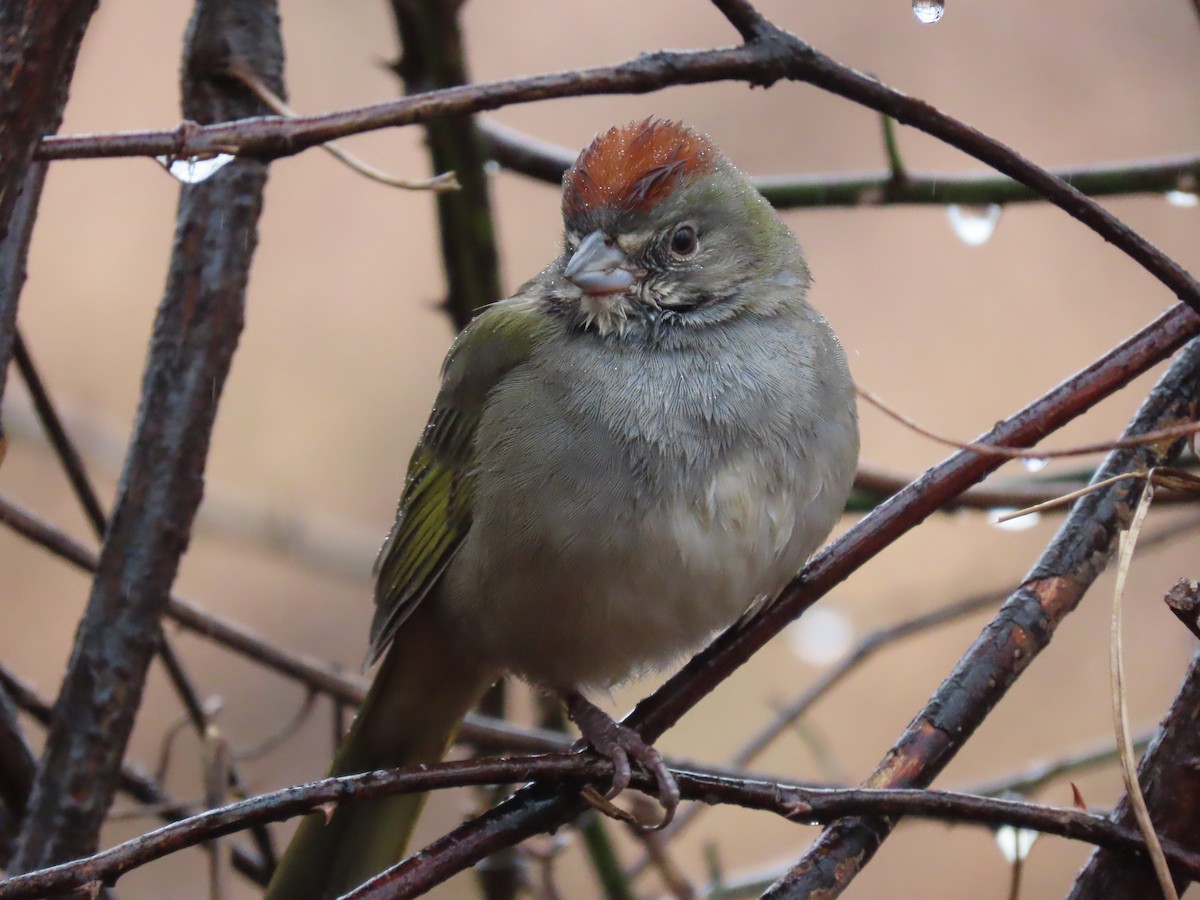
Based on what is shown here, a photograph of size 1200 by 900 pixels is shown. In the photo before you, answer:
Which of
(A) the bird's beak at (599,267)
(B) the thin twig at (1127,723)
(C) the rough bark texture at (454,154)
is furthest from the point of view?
(C) the rough bark texture at (454,154)

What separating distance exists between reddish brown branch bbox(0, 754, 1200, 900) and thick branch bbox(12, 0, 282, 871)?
1.04 meters

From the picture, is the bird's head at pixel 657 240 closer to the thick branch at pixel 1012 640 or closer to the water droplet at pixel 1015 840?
the thick branch at pixel 1012 640

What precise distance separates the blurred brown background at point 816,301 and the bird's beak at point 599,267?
3422mm

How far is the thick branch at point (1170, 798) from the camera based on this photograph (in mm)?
1840

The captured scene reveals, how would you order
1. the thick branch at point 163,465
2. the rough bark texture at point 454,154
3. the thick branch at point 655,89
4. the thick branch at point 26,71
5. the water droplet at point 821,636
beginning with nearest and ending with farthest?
the thick branch at point 26,71 < the thick branch at point 655,89 < the thick branch at point 163,465 < the rough bark texture at point 454,154 < the water droplet at point 821,636

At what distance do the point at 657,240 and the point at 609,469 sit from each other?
0.61 m

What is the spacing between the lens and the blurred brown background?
6320 millimetres

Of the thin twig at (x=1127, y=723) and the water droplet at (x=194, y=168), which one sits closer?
the thin twig at (x=1127, y=723)

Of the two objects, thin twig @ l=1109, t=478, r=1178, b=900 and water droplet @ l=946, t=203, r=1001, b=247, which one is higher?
water droplet @ l=946, t=203, r=1001, b=247

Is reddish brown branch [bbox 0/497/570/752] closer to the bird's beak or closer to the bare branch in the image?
the bare branch

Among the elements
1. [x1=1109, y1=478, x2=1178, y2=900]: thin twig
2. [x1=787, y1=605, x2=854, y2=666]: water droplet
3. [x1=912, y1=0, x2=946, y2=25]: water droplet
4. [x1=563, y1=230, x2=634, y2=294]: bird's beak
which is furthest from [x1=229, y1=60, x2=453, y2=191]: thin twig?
[x1=787, y1=605, x2=854, y2=666]: water droplet

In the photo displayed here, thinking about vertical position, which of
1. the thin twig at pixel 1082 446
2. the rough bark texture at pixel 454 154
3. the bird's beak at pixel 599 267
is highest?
the rough bark texture at pixel 454 154

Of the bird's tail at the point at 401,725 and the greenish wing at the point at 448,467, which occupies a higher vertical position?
the greenish wing at the point at 448,467

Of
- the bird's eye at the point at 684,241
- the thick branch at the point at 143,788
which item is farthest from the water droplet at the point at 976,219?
the thick branch at the point at 143,788
